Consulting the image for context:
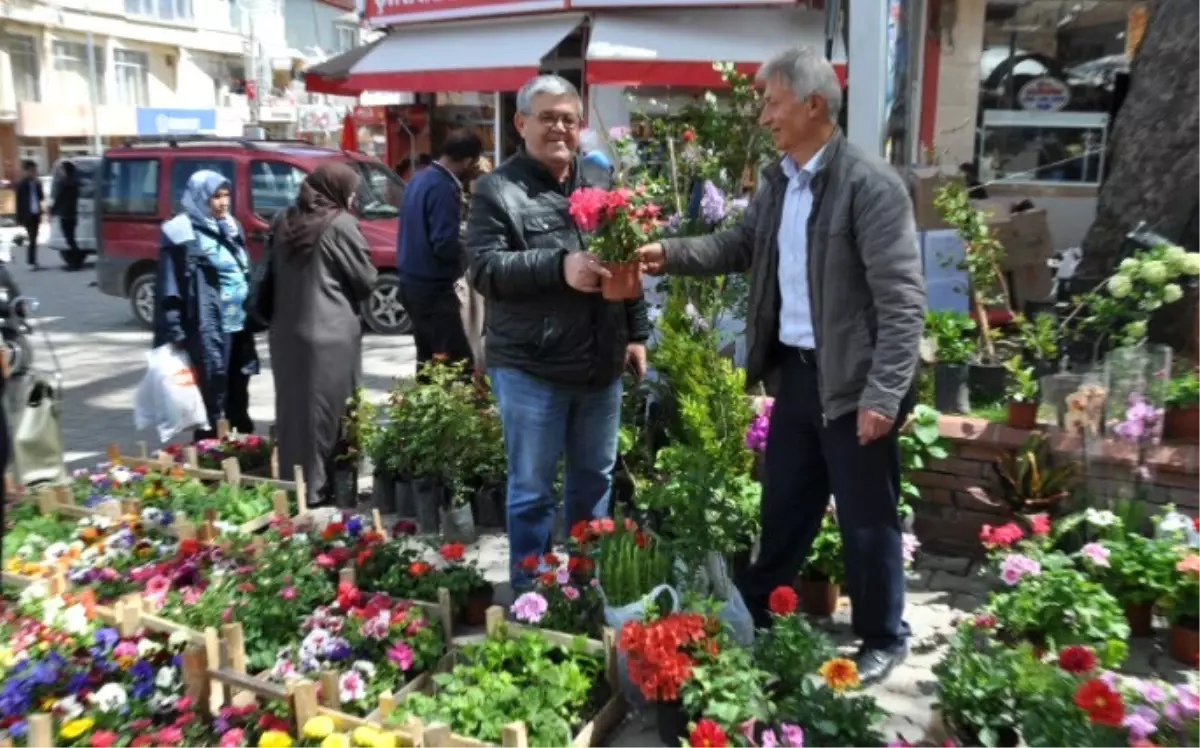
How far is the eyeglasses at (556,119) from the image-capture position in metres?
3.06

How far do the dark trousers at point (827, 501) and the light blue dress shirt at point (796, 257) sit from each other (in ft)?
0.28

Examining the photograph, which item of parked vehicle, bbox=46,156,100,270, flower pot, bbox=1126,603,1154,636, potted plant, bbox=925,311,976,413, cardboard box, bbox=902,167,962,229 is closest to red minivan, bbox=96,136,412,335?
cardboard box, bbox=902,167,962,229

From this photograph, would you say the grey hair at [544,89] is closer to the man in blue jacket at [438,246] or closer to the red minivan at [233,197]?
the man in blue jacket at [438,246]

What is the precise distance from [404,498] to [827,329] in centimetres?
268

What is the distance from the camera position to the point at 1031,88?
33.5ft

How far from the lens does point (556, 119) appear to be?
3.08m

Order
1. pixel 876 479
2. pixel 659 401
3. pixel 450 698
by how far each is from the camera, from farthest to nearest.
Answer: pixel 659 401 < pixel 876 479 < pixel 450 698

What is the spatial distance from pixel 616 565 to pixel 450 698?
0.68 metres

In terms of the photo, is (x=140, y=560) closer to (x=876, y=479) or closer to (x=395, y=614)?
(x=395, y=614)

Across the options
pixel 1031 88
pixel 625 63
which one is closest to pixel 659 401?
pixel 625 63

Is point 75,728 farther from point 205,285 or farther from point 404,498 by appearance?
point 205,285

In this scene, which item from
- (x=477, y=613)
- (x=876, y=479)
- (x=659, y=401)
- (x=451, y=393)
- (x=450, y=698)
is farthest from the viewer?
(x=451, y=393)

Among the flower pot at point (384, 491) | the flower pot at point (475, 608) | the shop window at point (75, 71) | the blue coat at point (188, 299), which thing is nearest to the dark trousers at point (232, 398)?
the blue coat at point (188, 299)

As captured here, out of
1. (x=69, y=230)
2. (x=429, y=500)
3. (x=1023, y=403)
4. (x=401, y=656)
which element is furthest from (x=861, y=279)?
(x=69, y=230)
